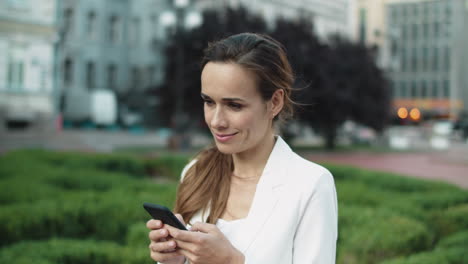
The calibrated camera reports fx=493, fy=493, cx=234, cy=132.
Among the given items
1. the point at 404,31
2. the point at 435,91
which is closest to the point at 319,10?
the point at 404,31

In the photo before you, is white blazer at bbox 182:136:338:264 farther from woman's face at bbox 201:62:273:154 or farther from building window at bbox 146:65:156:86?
building window at bbox 146:65:156:86

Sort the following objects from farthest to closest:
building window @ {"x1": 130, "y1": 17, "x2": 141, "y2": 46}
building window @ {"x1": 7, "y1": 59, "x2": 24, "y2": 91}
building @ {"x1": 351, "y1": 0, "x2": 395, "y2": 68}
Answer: building @ {"x1": 351, "y1": 0, "x2": 395, "y2": 68}
building window @ {"x1": 130, "y1": 17, "x2": 141, "y2": 46}
building window @ {"x1": 7, "y1": 59, "x2": 24, "y2": 91}

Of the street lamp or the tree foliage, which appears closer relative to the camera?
the street lamp

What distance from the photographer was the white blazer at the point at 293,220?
177cm

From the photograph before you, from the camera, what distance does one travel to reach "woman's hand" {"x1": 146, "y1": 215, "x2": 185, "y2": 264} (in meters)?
1.84

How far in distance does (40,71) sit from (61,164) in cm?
1243

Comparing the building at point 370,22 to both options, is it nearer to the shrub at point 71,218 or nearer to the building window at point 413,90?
the building window at point 413,90

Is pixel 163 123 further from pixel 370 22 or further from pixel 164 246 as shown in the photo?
pixel 370 22

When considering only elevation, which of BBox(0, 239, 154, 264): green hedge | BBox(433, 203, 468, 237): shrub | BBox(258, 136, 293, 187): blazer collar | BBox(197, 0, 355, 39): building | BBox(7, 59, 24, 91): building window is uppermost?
BBox(197, 0, 355, 39): building

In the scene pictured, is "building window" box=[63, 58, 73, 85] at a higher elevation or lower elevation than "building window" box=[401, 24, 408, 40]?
lower

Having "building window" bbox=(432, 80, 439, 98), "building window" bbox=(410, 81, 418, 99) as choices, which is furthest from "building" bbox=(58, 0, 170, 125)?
"building window" bbox=(432, 80, 439, 98)

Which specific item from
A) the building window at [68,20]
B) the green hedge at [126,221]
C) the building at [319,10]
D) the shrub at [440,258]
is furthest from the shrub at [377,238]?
the building at [319,10]

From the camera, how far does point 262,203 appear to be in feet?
6.30

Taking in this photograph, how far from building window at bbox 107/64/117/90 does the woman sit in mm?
38531
